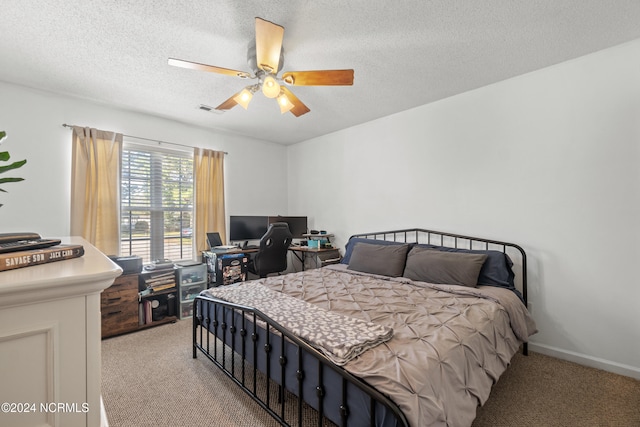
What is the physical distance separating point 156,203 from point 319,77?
2.86 metres

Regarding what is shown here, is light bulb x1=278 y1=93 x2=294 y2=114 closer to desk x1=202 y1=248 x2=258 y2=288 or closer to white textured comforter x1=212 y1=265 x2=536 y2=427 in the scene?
white textured comforter x1=212 y1=265 x2=536 y2=427

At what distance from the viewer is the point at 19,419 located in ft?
1.94

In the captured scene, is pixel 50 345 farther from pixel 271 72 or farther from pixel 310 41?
pixel 310 41

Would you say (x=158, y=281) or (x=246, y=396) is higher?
(x=158, y=281)

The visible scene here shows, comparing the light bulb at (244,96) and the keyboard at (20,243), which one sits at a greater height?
the light bulb at (244,96)

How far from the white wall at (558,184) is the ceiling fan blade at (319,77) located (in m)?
1.67

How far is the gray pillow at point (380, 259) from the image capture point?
9.76 feet

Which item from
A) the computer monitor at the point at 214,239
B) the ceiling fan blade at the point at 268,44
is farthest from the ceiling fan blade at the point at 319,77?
the computer monitor at the point at 214,239

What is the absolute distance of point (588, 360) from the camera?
235 centimetres

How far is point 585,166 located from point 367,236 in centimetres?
227

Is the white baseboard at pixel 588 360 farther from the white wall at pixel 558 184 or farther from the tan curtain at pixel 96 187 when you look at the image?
the tan curtain at pixel 96 187

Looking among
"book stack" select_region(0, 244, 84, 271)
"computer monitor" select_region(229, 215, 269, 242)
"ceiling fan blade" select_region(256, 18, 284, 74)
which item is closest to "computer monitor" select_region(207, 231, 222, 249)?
"computer monitor" select_region(229, 215, 269, 242)

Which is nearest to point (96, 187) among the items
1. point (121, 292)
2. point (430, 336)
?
point (121, 292)

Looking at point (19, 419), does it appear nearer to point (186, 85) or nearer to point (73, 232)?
point (186, 85)
